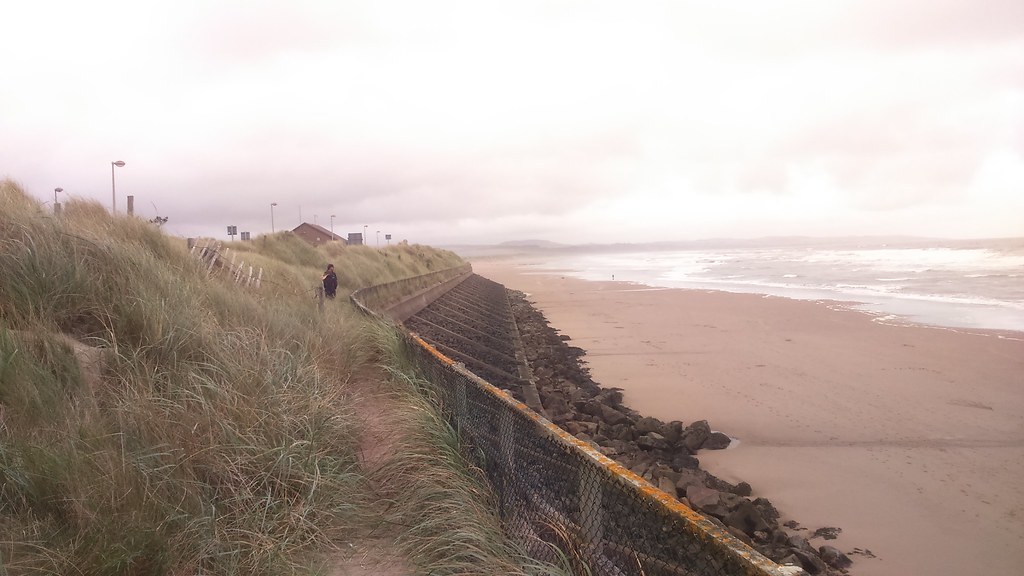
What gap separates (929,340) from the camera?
14.9m

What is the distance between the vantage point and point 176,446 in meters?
3.50

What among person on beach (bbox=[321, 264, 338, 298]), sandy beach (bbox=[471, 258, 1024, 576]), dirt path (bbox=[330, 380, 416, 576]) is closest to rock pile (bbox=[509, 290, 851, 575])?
sandy beach (bbox=[471, 258, 1024, 576])

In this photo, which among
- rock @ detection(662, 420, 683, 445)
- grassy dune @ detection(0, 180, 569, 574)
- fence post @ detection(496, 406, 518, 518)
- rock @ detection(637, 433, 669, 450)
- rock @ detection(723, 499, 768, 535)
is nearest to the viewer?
grassy dune @ detection(0, 180, 569, 574)

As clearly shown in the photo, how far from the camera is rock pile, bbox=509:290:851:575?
5160 millimetres

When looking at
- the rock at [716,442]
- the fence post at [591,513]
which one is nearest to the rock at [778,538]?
the rock at [716,442]

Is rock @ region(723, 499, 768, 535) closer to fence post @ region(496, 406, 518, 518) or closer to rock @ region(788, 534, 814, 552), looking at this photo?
rock @ region(788, 534, 814, 552)

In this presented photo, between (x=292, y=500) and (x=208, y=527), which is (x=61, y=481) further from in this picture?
(x=292, y=500)

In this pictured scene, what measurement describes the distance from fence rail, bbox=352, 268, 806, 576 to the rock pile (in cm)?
262

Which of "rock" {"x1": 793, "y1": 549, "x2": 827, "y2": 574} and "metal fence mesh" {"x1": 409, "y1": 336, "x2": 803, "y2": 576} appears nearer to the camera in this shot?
"metal fence mesh" {"x1": 409, "y1": 336, "x2": 803, "y2": 576}

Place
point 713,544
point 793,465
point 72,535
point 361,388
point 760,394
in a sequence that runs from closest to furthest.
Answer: point 713,544
point 72,535
point 361,388
point 793,465
point 760,394

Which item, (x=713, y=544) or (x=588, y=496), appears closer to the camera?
(x=713, y=544)

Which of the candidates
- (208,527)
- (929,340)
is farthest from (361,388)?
(929,340)

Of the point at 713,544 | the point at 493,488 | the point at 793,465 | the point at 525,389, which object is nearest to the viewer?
the point at 713,544

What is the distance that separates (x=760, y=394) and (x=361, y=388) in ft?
24.1
